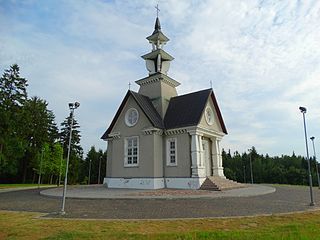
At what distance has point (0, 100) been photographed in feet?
108

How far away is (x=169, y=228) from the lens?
7.73 metres

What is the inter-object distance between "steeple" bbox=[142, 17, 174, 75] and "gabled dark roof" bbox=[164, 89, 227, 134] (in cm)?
396

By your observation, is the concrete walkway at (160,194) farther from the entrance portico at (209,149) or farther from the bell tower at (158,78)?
the bell tower at (158,78)

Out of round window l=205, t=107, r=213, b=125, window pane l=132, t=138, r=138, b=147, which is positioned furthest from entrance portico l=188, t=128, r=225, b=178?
window pane l=132, t=138, r=138, b=147

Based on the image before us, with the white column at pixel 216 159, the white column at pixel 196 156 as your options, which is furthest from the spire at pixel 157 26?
the white column at pixel 196 156

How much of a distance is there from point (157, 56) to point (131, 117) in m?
7.61

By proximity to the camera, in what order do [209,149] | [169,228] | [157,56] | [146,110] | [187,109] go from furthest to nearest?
[157,56], [209,149], [187,109], [146,110], [169,228]

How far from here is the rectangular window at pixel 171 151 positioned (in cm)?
2282

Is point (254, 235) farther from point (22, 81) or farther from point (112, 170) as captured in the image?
point (22, 81)

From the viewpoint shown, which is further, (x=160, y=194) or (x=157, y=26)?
(x=157, y=26)

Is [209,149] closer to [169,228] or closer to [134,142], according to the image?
[134,142]

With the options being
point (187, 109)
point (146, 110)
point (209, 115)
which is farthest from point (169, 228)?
point (209, 115)

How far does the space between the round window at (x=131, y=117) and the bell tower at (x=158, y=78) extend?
7.57ft

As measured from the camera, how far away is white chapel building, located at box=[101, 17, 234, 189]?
2195 centimetres
